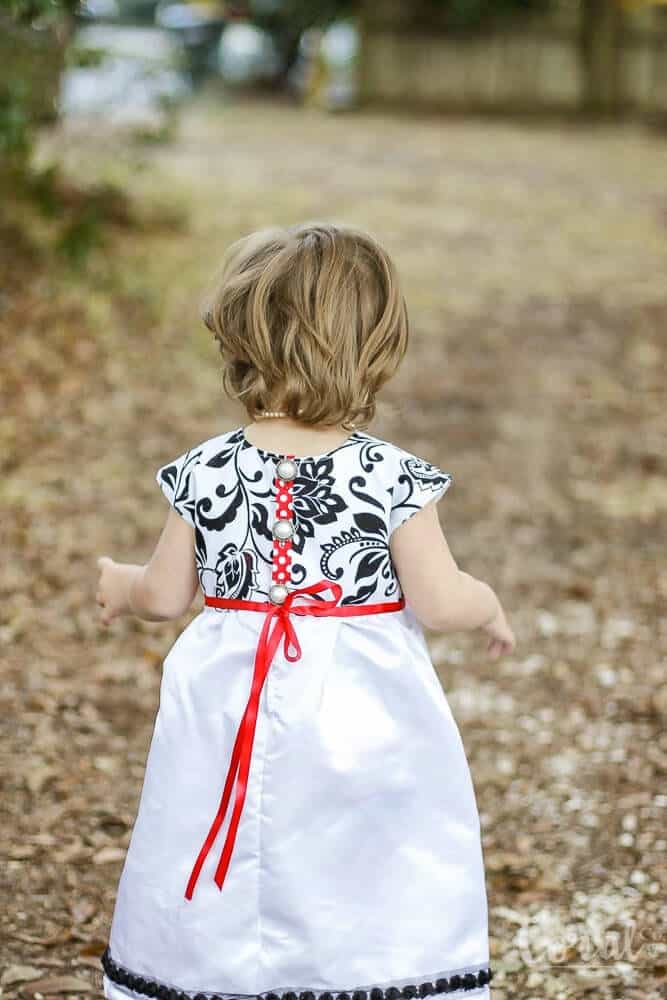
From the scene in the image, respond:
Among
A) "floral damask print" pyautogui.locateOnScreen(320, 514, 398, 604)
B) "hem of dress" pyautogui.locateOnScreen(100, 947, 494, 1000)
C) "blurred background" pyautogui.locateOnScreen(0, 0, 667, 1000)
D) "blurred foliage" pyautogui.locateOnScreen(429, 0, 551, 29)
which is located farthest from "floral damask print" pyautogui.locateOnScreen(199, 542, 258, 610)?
"blurred foliage" pyautogui.locateOnScreen(429, 0, 551, 29)

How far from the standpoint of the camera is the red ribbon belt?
203cm

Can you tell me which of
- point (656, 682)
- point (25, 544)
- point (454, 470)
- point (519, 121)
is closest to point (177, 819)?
point (656, 682)

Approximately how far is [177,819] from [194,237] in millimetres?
7060

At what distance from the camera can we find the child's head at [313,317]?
2.02 m

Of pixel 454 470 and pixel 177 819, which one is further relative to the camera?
pixel 454 470

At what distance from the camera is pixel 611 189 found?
461 inches

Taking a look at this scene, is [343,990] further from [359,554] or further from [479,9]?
[479,9]

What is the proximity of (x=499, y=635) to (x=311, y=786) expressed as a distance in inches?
18.4

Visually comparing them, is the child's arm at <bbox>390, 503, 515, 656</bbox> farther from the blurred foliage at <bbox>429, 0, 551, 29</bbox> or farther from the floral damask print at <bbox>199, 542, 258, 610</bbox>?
the blurred foliage at <bbox>429, 0, 551, 29</bbox>

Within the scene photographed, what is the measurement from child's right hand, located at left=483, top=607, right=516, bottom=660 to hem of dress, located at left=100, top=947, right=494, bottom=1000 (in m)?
0.53

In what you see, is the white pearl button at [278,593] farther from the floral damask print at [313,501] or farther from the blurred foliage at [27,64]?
the blurred foliage at [27,64]

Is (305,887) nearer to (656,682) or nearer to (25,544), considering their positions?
(656,682)

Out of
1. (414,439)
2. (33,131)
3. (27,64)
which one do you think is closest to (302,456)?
(414,439)

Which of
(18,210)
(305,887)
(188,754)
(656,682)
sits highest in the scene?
(18,210)
